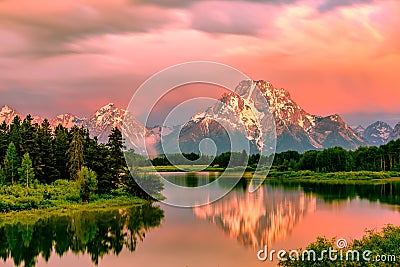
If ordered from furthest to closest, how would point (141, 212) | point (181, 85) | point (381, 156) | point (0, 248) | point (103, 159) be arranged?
point (381, 156), point (103, 159), point (141, 212), point (0, 248), point (181, 85)

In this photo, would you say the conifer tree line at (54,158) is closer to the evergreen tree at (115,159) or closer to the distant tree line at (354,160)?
the evergreen tree at (115,159)

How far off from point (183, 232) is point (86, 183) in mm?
18893

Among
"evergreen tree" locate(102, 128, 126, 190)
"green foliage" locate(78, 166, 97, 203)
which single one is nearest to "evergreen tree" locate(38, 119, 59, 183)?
"evergreen tree" locate(102, 128, 126, 190)

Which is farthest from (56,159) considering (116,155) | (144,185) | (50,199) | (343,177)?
(343,177)

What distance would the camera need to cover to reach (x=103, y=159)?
62.3 metres

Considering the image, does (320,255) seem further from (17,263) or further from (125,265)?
(17,263)

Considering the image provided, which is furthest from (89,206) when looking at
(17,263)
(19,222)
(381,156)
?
(381,156)

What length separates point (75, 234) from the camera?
121 feet

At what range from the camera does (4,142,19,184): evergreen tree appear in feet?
188

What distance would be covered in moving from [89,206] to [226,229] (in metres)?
18.2

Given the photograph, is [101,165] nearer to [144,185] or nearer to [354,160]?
[144,185]

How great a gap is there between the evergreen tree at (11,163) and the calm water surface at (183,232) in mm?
15742

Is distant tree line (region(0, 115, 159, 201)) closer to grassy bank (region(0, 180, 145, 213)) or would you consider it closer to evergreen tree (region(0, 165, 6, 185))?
evergreen tree (region(0, 165, 6, 185))

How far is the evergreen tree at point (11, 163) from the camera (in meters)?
57.2
